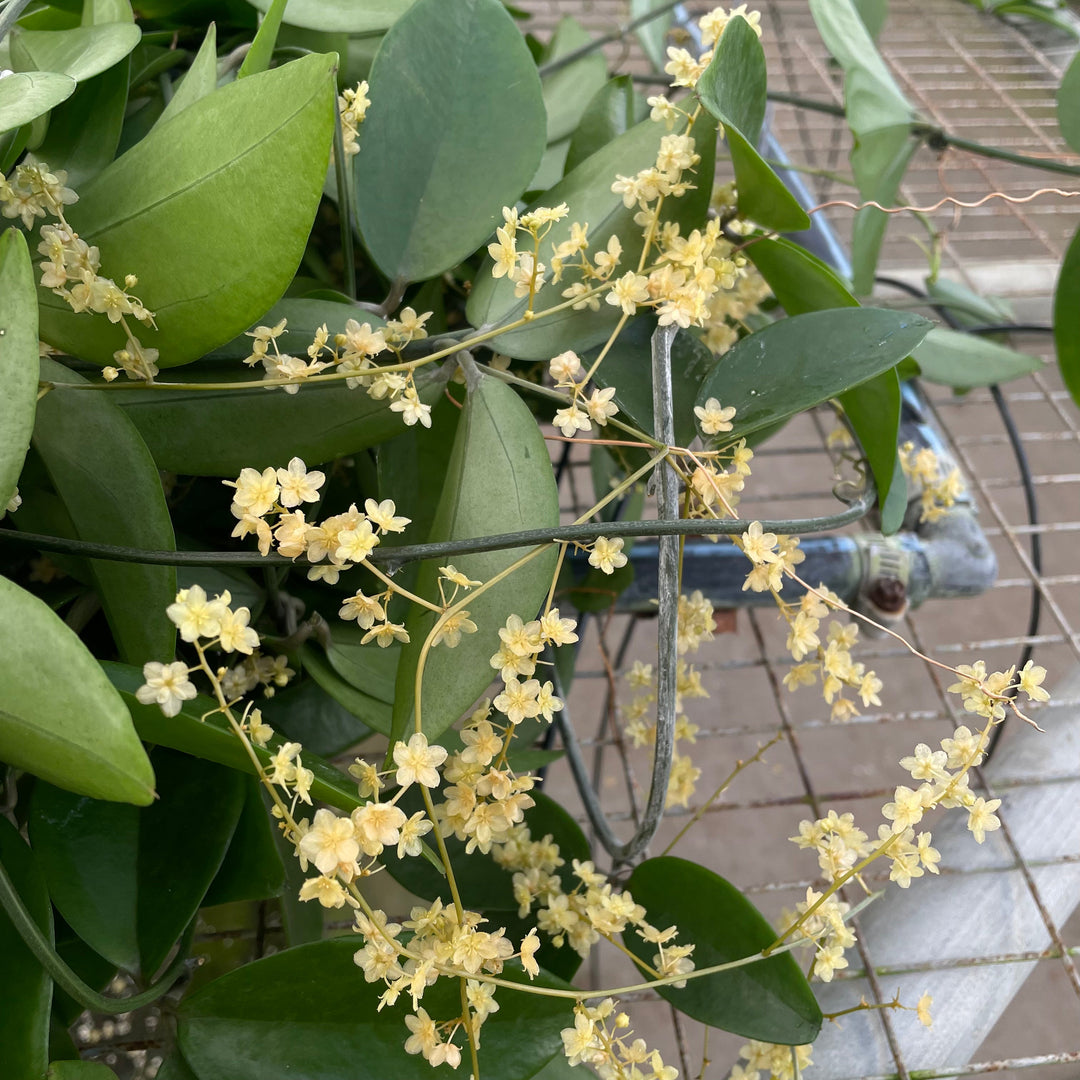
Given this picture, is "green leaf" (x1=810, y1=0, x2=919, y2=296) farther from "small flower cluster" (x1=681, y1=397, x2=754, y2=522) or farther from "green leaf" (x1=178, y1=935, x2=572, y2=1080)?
"green leaf" (x1=178, y1=935, x2=572, y2=1080)

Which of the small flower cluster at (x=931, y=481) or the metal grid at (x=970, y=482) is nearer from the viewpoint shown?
the small flower cluster at (x=931, y=481)

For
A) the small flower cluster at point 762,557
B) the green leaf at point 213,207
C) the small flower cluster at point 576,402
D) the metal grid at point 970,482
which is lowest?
the metal grid at point 970,482

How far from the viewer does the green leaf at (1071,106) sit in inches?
16.4

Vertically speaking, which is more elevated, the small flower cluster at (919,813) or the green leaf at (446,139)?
the green leaf at (446,139)

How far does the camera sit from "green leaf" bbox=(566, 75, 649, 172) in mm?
369

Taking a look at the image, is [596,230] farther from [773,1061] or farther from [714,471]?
[773,1061]

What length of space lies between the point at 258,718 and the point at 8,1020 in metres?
0.10

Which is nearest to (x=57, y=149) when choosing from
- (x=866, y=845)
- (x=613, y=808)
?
(x=866, y=845)

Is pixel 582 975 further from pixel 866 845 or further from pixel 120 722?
pixel 120 722

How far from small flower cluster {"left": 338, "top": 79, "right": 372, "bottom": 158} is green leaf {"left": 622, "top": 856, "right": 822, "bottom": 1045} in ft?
0.79

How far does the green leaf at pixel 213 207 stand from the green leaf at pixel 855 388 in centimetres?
14

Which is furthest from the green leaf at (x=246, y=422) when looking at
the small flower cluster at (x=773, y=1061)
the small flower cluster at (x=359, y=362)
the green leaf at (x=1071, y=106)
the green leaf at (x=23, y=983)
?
the green leaf at (x=1071, y=106)

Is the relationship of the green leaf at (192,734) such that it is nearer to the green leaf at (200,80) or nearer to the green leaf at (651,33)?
the green leaf at (200,80)

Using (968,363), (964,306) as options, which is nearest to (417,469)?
(968,363)
